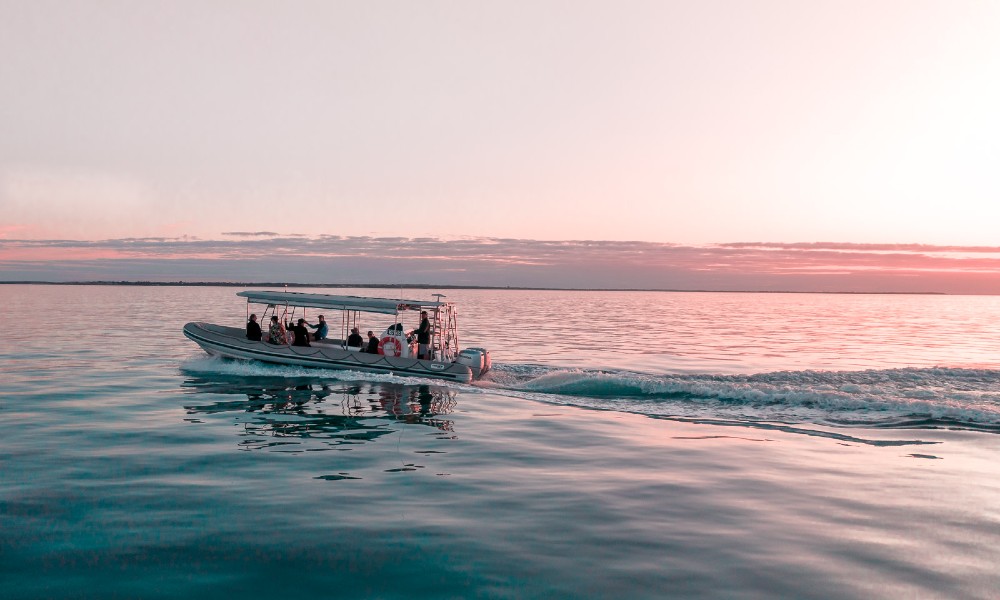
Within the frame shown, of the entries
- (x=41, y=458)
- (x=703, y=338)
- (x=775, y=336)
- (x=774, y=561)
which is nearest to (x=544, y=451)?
(x=774, y=561)

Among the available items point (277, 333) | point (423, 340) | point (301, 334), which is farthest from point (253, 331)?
point (423, 340)

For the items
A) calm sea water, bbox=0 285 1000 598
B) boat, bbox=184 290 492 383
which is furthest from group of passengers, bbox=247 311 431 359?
calm sea water, bbox=0 285 1000 598

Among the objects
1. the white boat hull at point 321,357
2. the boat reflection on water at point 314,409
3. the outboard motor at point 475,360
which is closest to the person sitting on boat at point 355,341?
the white boat hull at point 321,357

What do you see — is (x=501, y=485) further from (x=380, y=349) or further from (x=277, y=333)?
(x=277, y=333)

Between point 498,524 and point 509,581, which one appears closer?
point 509,581

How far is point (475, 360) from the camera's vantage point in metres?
27.2

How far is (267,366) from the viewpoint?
94.5 ft

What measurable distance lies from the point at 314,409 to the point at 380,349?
24.2 feet

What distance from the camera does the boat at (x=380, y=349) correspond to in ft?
89.2

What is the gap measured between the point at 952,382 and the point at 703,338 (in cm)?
2503

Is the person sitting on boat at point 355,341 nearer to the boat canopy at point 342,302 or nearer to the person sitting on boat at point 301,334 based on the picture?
the boat canopy at point 342,302

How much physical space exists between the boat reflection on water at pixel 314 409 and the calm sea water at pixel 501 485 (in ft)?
0.44

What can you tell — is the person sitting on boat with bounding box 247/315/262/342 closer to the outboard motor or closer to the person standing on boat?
the person standing on boat

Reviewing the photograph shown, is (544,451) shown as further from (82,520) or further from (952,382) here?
(952,382)
